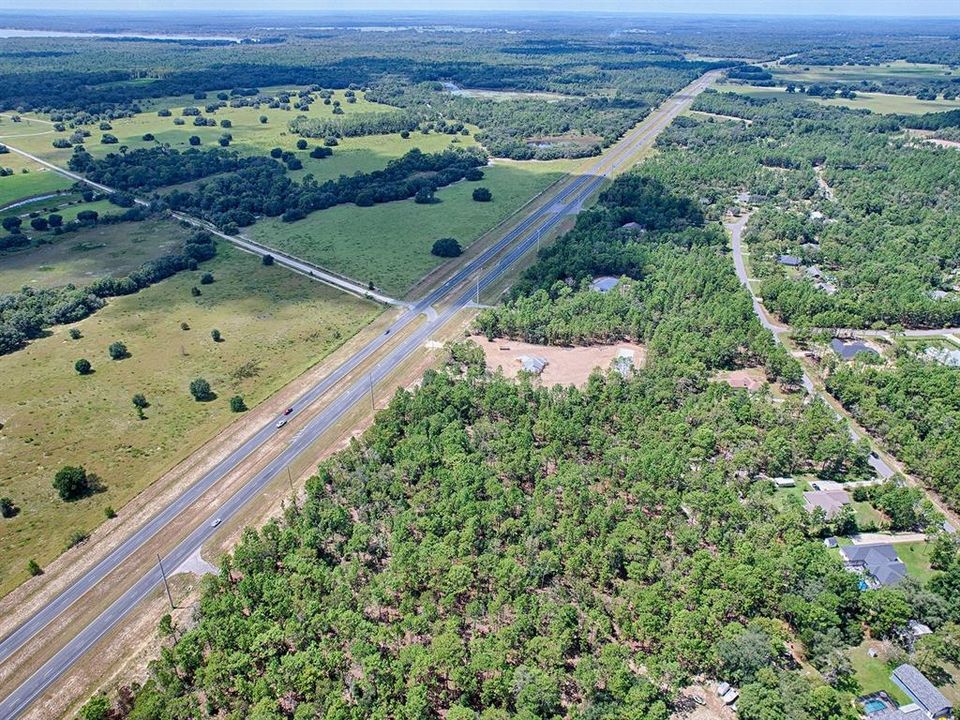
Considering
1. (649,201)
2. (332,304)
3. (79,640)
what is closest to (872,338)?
(649,201)

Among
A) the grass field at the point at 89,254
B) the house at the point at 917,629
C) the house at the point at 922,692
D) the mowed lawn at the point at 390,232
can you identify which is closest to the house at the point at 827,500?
the house at the point at 917,629

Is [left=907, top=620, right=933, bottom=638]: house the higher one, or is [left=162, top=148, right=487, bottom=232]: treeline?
[left=162, top=148, right=487, bottom=232]: treeline


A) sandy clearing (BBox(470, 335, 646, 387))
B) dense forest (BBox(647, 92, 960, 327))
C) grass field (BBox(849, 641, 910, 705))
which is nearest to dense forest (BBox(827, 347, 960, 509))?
dense forest (BBox(647, 92, 960, 327))

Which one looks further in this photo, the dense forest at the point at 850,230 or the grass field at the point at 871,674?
the dense forest at the point at 850,230

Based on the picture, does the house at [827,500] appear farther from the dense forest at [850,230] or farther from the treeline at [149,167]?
the treeline at [149,167]

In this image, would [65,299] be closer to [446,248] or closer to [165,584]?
[446,248]

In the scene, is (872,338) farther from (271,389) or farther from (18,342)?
(18,342)

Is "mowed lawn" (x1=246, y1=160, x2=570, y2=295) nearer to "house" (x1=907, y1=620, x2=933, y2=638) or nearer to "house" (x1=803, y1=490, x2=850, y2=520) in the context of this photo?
"house" (x1=803, y1=490, x2=850, y2=520)
